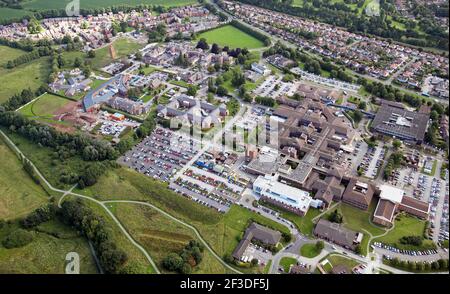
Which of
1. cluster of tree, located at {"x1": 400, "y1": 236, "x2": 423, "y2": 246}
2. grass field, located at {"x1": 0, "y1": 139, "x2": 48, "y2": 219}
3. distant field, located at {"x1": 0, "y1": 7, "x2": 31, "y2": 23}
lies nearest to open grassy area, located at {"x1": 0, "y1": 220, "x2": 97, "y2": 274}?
grass field, located at {"x1": 0, "y1": 139, "x2": 48, "y2": 219}

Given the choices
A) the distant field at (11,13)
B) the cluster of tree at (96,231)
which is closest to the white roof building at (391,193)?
the cluster of tree at (96,231)

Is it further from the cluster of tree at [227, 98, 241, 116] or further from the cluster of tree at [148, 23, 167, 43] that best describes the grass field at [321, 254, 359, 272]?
the cluster of tree at [148, 23, 167, 43]

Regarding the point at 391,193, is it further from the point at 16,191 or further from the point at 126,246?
the point at 16,191

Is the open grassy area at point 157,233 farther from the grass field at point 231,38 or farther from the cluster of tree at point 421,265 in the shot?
the grass field at point 231,38

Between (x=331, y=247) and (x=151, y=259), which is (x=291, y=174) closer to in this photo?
(x=331, y=247)

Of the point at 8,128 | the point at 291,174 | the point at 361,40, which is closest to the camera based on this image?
the point at 291,174

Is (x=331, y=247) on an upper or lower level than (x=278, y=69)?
lower

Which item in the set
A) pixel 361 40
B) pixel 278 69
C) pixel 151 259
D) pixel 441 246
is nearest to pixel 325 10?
pixel 361 40
